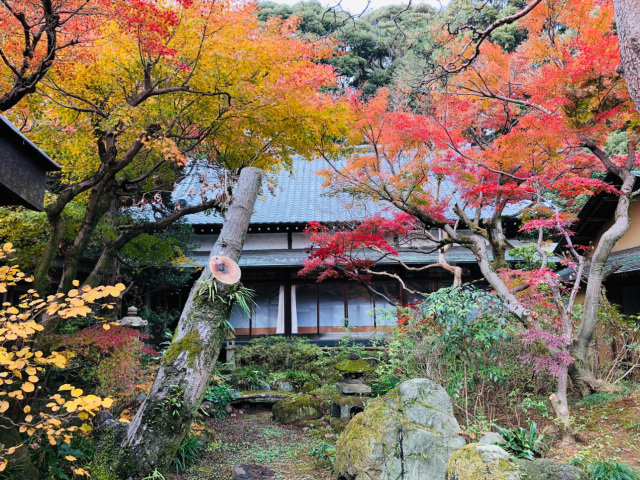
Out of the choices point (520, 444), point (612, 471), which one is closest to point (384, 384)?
point (520, 444)

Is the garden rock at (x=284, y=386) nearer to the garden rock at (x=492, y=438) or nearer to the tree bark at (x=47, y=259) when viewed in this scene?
the tree bark at (x=47, y=259)

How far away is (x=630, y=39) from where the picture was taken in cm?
318

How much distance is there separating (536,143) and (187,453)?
681 cm

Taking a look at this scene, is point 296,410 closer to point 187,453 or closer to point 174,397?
point 187,453

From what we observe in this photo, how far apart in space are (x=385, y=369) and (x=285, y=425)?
6.94ft

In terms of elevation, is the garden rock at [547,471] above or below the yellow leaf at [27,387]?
below

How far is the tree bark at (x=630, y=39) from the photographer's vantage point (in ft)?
10.3

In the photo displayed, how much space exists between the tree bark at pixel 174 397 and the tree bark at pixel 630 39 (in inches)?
165

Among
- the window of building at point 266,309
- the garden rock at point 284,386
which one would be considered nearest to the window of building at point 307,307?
the window of building at point 266,309

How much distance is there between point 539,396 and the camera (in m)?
6.18

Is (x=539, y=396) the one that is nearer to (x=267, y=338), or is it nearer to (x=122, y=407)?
(x=122, y=407)

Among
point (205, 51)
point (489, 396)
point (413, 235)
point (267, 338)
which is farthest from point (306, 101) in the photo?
point (267, 338)

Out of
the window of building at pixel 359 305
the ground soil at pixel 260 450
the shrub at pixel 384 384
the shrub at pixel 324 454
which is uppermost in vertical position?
the window of building at pixel 359 305

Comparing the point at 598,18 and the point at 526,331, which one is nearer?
the point at 526,331
